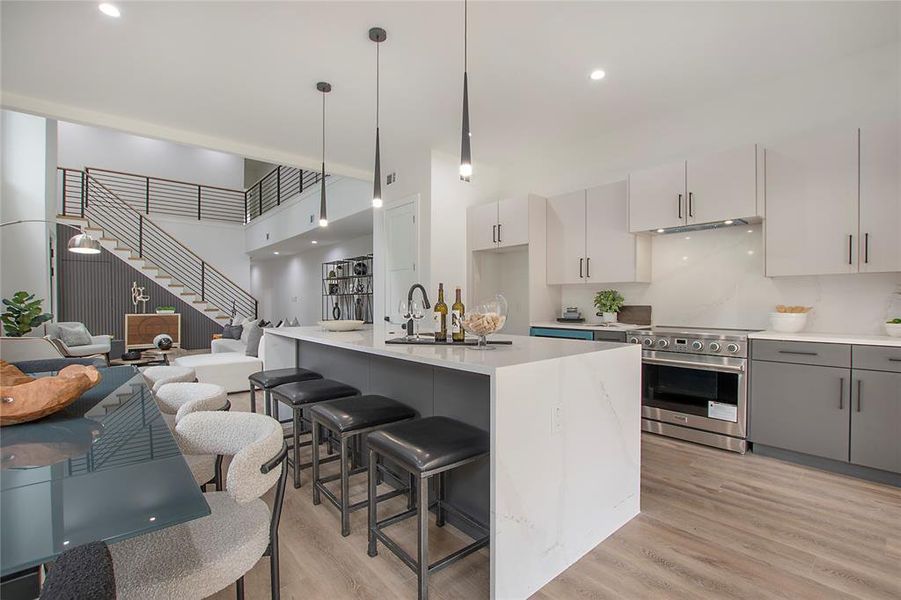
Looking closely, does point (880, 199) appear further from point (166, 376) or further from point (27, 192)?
point (27, 192)

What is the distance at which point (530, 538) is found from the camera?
5.56 feet

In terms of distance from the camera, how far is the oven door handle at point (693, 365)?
124 inches

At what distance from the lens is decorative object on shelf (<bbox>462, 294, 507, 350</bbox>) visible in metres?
2.14

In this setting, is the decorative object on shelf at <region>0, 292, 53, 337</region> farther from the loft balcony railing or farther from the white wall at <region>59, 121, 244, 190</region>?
the white wall at <region>59, 121, 244, 190</region>

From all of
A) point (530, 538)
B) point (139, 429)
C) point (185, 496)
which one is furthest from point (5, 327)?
point (530, 538)

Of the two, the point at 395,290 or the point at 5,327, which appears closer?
the point at 5,327

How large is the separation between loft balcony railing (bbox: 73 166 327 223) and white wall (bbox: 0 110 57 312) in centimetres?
339

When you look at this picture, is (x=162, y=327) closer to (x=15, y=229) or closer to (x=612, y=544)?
(x=15, y=229)

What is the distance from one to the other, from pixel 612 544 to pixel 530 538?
0.61 m

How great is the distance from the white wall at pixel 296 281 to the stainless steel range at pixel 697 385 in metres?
5.90

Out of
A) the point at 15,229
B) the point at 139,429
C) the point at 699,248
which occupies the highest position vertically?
the point at 15,229

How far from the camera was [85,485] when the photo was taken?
3.04 feet

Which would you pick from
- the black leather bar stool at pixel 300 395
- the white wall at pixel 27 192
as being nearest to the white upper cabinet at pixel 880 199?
the black leather bar stool at pixel 300 395

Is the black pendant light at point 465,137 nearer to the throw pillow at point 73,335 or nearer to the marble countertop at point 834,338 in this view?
the marble countertop at point 834,338
